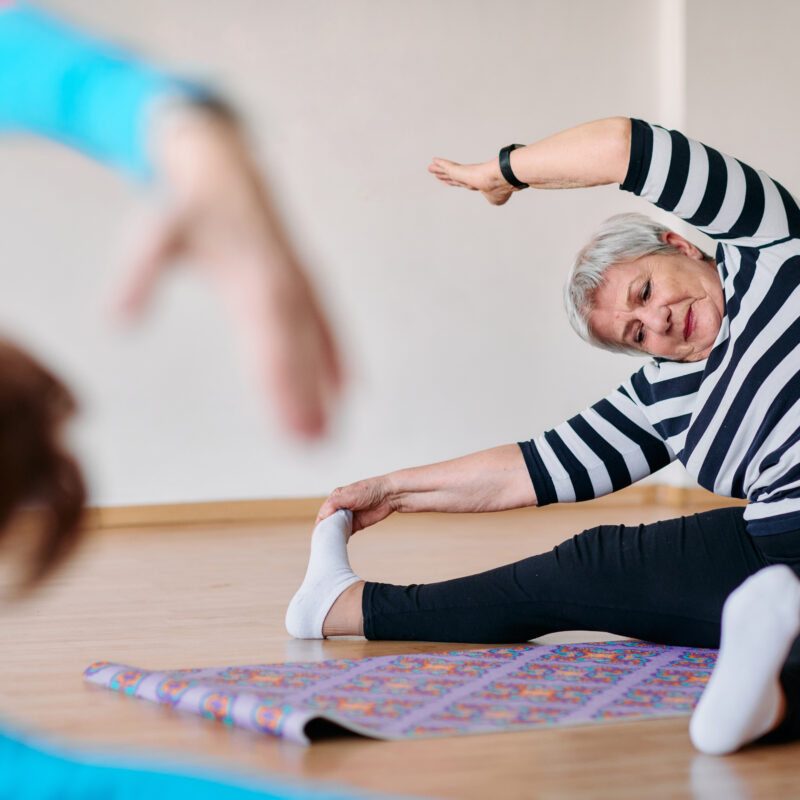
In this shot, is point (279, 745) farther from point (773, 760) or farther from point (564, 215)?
point (564, 215)

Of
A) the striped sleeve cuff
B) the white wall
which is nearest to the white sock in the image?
the striped sleeve cuff

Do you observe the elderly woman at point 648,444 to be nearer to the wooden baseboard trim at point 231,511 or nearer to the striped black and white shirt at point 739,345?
the striped black and white shirt at point 739,345

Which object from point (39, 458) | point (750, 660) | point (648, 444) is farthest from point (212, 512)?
point (39, 458)

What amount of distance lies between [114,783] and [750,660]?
0.63 meters

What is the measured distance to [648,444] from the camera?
5.62 feet

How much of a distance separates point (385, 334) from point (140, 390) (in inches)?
37.2

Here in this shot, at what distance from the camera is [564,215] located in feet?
13.8

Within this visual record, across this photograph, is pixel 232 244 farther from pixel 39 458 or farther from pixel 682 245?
pixel 682 245

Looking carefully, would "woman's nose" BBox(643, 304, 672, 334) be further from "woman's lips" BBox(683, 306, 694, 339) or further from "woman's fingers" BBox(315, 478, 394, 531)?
"woman's fingers" BBox(315, 478, 394, 531)

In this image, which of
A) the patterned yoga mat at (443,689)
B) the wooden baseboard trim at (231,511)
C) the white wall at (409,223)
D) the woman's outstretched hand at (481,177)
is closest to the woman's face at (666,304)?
Answer: the woman's outstretched hand at (481,177)

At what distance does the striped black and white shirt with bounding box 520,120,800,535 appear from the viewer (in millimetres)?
1315

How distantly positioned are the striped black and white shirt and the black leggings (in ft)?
0.19

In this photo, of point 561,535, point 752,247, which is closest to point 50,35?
point 752,247

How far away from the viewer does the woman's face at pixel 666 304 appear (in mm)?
1494
